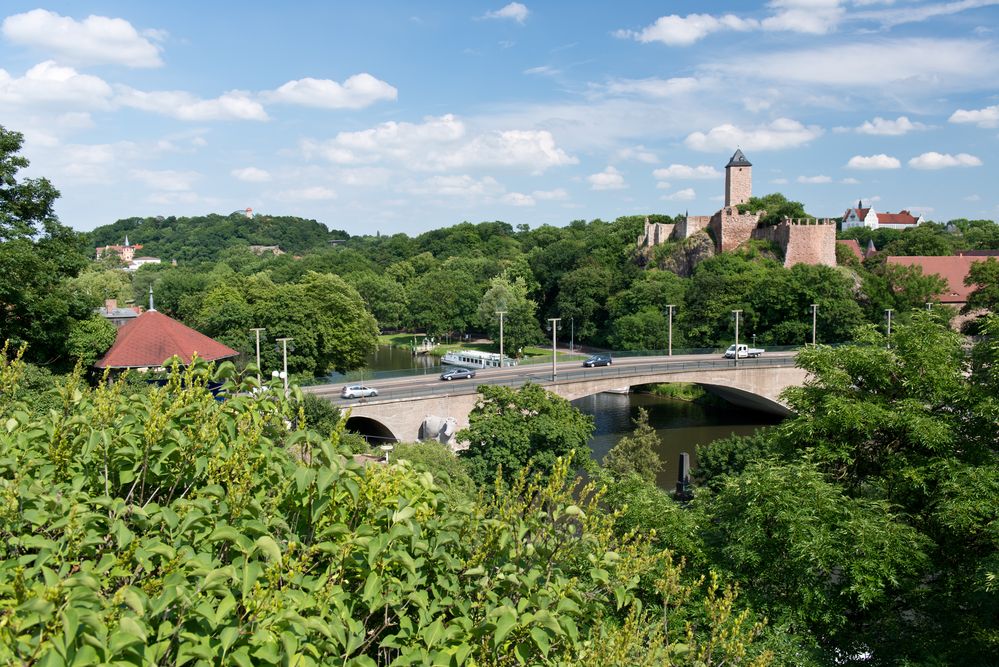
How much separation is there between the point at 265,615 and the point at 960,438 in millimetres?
12991

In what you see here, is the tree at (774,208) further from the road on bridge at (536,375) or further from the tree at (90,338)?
the tree at (90,338)

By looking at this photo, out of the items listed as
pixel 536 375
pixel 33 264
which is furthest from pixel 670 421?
pixel 33 264

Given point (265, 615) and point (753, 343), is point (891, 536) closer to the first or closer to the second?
point (265, 615)

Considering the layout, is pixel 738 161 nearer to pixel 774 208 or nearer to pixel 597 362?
pixel 774 208

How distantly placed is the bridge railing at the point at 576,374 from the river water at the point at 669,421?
2.41m

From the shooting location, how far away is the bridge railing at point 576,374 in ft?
116

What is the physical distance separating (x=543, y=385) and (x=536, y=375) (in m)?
2.57

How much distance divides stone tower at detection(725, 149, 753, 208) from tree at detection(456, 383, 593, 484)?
5326cm

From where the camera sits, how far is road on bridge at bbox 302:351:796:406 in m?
35.3

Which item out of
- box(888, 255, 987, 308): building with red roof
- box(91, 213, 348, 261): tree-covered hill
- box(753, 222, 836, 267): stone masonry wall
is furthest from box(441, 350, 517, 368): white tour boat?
box(91, 213, 348, 261): tree-covered hill

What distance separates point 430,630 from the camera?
454cm

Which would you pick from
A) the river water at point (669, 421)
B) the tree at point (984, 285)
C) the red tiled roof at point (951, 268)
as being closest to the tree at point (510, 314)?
the river water at point (669, 421)

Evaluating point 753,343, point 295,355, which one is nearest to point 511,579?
point 295,355

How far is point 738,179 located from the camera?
74.6 m
